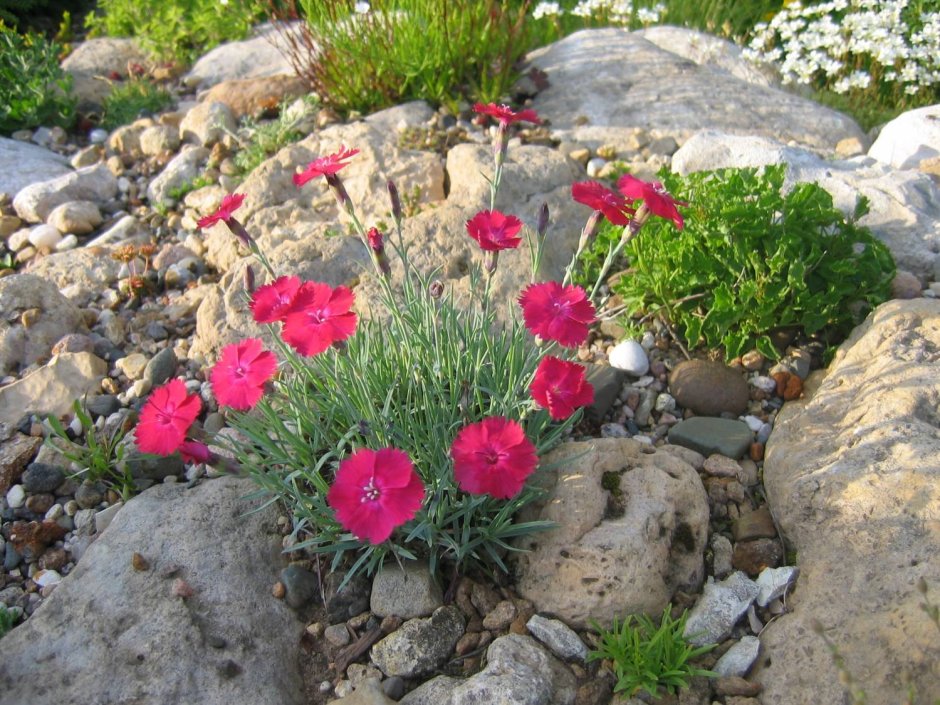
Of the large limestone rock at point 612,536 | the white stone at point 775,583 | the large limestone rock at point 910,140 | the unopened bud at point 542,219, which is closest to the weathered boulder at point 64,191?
the unopened bud at point 542,219

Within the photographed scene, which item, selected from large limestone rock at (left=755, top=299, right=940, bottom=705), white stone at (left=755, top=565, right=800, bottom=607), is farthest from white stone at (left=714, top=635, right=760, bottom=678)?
white stone at (left=755, top=565, right=800, bottom=607)

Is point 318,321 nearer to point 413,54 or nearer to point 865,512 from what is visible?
point 865,512

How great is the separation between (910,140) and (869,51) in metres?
1.41

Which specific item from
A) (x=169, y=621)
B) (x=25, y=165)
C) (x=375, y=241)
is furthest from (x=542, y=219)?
(x=25, y=165)

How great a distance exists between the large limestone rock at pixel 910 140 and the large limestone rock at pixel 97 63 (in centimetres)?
515

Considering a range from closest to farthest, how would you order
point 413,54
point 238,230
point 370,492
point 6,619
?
point 370,492 → point 238,230 → point 6,619 → point 413,54

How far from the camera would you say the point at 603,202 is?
2281 millimetres

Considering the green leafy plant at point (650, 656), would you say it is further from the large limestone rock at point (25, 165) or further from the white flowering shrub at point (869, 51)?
the white flowering shrub at point (869, 51)

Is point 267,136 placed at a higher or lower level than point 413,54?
lower

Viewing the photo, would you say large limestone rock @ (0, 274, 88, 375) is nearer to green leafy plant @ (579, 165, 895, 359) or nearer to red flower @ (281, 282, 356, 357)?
red flower @ (281, 282, 356, 357)

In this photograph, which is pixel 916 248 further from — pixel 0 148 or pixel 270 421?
pixel 0 148

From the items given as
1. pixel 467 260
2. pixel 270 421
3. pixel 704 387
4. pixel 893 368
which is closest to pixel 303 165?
pixel 467 260

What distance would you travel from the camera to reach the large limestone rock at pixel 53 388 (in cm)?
326

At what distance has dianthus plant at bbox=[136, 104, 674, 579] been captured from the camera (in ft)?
6.47
